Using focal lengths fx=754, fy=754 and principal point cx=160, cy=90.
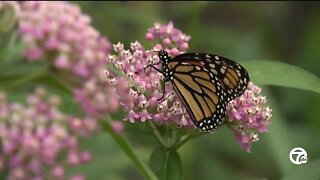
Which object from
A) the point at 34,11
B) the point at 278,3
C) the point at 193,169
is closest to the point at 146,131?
the point at 34,11

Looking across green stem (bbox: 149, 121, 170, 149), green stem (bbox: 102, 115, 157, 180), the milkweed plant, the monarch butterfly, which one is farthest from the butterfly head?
green stem (bbox: 102, 115, 157, 180)

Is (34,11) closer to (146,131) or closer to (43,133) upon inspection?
(43,133)

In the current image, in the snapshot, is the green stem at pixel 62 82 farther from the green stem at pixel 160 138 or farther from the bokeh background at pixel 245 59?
the bokeh background at pixel 245 59

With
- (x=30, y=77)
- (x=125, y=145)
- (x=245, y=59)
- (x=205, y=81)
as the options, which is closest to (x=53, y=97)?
(x=30, y=77)

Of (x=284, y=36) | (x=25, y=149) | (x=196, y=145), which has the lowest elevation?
(x=25, y=149)

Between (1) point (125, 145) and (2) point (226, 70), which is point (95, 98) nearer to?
(1) point (125, 145)

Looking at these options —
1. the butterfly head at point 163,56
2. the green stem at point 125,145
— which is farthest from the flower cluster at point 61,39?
the butterfly head at point 163,56
